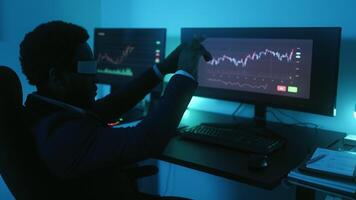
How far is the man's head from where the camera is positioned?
1.02 meters

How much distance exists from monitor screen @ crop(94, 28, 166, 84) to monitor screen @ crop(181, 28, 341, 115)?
0.75 feet

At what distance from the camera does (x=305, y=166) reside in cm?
113

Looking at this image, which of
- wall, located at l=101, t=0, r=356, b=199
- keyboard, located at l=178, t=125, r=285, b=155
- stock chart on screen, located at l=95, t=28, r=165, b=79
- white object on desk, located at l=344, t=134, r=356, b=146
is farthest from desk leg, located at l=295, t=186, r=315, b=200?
stock chart on screen, located at l=95, t=28, r=165, b=79

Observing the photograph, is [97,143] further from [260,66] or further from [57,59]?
[260,66]

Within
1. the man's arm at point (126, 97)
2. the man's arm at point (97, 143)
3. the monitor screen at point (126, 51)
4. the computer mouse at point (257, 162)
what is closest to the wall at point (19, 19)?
the monitor screen at point (126, 51)

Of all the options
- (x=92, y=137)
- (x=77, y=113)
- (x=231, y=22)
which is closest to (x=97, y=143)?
(x=92, y=137)

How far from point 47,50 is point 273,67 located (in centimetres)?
100

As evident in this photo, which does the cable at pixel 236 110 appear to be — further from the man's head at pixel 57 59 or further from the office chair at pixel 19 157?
the office chair at pixel 19 157

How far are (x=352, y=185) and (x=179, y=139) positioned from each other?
715mm

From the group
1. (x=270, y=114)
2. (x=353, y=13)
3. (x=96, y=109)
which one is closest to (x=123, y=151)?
(x=96, y=109)

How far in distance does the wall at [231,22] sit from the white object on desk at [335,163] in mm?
461

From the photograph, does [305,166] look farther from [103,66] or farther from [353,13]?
[103,66]

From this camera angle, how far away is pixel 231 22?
6.34 feet

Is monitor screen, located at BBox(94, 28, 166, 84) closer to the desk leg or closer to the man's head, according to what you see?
the man's head
